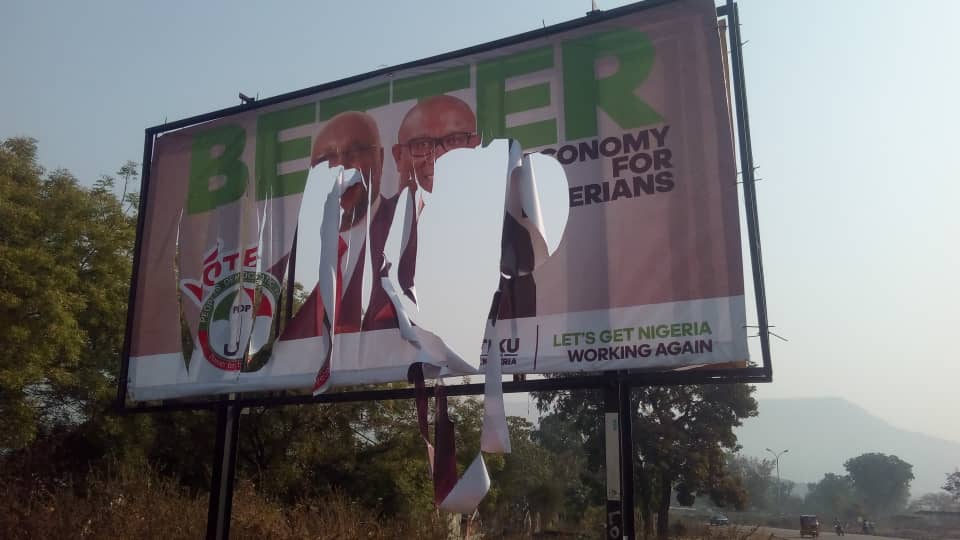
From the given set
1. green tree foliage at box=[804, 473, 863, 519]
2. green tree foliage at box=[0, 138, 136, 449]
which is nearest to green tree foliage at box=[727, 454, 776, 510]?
green tree foliage at box=[804, 473, 863, 519]

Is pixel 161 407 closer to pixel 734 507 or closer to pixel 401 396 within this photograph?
pixel 401 396

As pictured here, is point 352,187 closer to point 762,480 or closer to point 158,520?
point 158,520

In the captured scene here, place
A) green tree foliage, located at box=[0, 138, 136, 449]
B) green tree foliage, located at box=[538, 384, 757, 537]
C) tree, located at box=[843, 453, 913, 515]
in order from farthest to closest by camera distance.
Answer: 1. tree, located at box=[843, 453, 913, 515]
2. green tree foliage, located at box=[538, 384, 757, 537]
3. green tree foliage, located at box=[0, 138, 136, 449]

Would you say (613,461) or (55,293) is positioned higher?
(55,293)

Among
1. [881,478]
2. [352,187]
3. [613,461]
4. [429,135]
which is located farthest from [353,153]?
[881,478]

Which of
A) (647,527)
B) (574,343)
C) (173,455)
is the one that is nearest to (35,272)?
(173,455)

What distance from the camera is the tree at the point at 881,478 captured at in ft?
303

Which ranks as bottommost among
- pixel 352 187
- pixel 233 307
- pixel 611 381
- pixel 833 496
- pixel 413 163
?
pixel 833 496

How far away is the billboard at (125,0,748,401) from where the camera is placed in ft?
17.2

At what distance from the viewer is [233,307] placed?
22.8 ft

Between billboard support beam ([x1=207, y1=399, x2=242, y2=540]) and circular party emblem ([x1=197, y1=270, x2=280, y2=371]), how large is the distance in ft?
1.26

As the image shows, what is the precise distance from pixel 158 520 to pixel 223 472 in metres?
4.31

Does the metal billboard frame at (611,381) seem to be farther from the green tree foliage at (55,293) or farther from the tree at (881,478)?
the tree at (881,478)

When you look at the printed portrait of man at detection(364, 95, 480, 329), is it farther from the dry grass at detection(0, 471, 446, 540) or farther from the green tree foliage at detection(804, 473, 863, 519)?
the green tree foliage at detection(804, 473, 863, 519)
